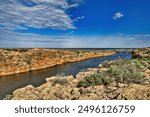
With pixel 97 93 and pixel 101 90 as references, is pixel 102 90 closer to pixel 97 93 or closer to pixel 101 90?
pixel 101 90

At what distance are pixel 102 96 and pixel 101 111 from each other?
1.21 meters

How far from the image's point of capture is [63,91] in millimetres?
4289

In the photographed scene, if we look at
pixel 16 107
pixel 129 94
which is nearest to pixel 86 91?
pixel 129 94

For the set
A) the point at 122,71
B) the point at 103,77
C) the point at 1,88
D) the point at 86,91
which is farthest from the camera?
the point at 1,88

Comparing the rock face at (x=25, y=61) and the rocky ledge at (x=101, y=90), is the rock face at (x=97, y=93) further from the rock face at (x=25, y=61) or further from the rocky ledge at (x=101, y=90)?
the rock face at (x=25, y=61)

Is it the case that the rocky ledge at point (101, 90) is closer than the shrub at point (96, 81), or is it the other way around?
the rocky ledge at point (101, 90)

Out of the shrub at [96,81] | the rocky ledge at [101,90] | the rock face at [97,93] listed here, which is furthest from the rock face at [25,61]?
the rock face at [97,93]

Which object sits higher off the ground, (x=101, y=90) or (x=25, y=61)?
(x=101, y=90)

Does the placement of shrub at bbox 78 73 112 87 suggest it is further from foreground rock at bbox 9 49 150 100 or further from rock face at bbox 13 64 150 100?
Answer: rock face at bbox 13 64 150 100

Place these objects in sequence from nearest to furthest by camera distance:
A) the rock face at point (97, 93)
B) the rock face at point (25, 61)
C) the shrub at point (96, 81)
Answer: the rock face at point (97, 93)
the shrub at point (96, 81)
the rock face at point (25, 61)

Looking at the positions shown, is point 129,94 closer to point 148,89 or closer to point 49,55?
point 148,89

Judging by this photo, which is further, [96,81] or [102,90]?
[96,81]

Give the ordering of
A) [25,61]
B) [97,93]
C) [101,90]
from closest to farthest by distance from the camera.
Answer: [97,93], [101,90], [25,61]

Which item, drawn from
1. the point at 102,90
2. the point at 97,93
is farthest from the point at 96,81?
the point at 97,93
